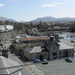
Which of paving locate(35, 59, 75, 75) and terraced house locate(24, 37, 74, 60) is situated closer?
paving locate(35, 59, 75, 75)

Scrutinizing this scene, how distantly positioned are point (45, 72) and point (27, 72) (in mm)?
2026

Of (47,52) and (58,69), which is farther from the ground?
(47,52)

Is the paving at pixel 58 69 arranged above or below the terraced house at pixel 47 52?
below

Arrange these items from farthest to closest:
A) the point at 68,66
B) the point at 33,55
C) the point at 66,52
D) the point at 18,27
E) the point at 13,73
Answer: the point at 18,27 < the point at 66,52 < the point at 33,55 < the point at 68,66 < the point at 13,73

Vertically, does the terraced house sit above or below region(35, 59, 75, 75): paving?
above

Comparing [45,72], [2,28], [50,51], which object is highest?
[2,28]

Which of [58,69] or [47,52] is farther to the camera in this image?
[47,52]

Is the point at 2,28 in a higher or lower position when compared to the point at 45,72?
higher

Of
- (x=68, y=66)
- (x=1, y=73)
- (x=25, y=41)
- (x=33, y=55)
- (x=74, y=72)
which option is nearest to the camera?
(x=1, y=73)

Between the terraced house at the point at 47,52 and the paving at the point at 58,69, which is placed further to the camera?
the terraced house at the point at 47,52

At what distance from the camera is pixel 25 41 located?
2967 cm

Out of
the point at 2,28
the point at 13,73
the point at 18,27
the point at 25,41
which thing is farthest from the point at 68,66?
the point at 18,27

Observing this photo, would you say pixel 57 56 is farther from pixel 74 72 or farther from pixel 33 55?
pixel 74 72

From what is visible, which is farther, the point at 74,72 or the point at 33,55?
the point at 33,55
